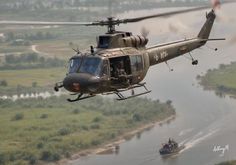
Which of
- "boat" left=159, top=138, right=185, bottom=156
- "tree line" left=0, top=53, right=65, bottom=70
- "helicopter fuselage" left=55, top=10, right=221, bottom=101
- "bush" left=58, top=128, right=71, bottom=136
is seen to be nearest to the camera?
"helicopter fuselage" left=55, top=10, right=221, bottom=101

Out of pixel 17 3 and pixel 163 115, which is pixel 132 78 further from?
pixel 17 3

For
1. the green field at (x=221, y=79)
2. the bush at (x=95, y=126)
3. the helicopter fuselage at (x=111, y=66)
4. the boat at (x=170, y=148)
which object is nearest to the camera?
the helicopter fuselage at (x=111, y=66)

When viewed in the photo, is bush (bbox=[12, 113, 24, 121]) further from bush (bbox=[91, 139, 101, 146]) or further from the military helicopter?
the military helicopter

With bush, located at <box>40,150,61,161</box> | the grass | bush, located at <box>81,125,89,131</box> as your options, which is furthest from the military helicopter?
the grass

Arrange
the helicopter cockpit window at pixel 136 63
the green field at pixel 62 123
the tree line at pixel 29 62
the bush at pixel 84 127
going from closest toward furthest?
the helicopter cockpit window at pixel 136 63 < the green field at pixel 62 123 < the bush at pixel 84 127 < the tree line at pixel 29 62

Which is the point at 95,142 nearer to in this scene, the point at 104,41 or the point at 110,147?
the point at 110,147

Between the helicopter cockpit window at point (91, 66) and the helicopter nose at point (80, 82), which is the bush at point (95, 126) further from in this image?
the helicopter nose at point (80, 82)

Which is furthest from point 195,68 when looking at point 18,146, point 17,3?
point 17,3

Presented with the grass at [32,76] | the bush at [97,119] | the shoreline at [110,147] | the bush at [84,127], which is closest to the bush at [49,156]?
the shoreline at [110,147]
